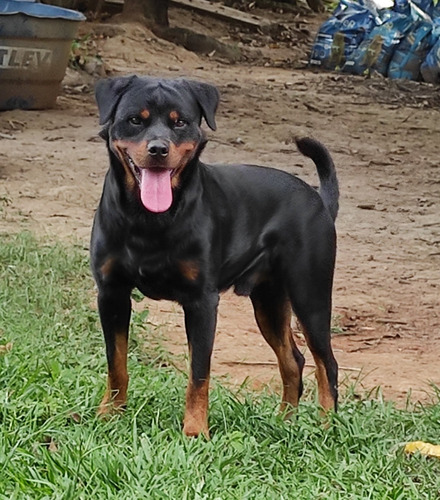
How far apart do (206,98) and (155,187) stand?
1.47 ft

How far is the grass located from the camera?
3.68 metres

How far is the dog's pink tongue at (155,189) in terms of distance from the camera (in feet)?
13.8

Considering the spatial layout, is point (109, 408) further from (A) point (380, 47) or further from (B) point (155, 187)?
(A) point (380, 47)

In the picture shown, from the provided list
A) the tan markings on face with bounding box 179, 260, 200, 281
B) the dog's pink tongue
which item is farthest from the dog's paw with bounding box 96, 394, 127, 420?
the dog's pink tongue

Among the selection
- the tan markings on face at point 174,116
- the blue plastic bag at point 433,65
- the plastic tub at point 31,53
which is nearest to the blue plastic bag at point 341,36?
the blue plastic bag at point 433,65

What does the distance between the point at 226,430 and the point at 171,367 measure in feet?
4.03

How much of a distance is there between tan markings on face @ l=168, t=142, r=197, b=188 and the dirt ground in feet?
5.25

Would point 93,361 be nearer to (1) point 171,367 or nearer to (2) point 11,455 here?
(1) point 171,367

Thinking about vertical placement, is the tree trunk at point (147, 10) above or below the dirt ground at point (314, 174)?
below

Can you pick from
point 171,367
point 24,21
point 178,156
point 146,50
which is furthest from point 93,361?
point 146,50

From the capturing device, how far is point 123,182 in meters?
4.35

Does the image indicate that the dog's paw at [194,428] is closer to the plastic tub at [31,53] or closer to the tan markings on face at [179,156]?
the tan markings on face at [179,156]

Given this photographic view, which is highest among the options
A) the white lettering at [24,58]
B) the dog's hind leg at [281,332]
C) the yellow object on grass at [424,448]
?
the yellow object on grass at [424,448]

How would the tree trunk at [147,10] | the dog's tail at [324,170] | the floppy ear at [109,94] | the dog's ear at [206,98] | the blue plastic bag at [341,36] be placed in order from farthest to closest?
Answer: 1. the tree trunk at [147,10]
2. the blue plastic bag at [341,36]
3. the dog's tail at [324,170]
4. the dog's ear at [206,98]
5. the floppy ear at [109,94]
